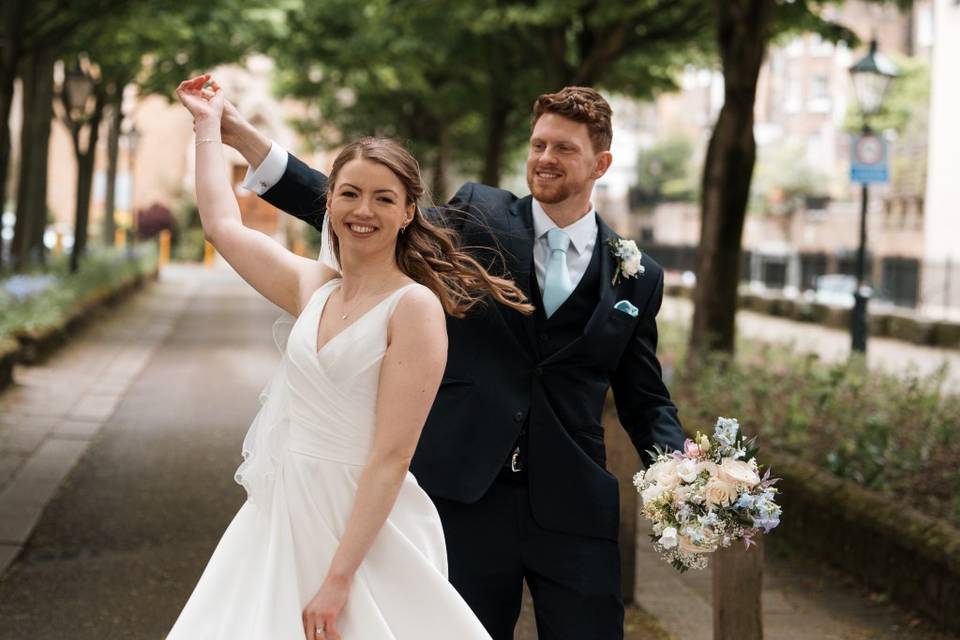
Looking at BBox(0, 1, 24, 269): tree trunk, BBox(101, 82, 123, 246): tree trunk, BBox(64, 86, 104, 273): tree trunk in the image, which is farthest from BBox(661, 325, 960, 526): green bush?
BBox(101, 82, 123, 246): tree trunk

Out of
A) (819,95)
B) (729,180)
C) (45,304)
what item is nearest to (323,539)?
(729,180)

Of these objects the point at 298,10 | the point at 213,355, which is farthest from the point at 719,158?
the point at 298,10

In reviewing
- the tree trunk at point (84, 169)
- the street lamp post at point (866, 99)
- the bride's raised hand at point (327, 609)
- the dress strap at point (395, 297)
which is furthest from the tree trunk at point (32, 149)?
the bride's raised hand at point (327, 609)

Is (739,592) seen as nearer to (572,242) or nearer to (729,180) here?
(572,242)

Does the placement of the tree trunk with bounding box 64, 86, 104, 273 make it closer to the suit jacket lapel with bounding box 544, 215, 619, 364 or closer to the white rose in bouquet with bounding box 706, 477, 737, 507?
the suit jacket lapel with bounding box 544, 215, 619, 364

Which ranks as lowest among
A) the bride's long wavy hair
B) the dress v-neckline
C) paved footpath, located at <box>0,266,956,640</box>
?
paved footpath, located at <box>0,266,956,640</box>

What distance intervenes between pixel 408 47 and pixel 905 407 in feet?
55.8

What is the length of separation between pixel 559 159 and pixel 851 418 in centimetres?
624

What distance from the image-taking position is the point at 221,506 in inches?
360

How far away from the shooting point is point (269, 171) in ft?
12.6

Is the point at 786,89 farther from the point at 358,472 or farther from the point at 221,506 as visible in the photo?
the point at 358,472

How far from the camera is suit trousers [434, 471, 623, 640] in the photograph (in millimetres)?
3873

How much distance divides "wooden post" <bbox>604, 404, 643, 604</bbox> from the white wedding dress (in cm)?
392

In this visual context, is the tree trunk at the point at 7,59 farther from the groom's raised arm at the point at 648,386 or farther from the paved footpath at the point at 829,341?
the groom's raised arm at the point at 648,386
